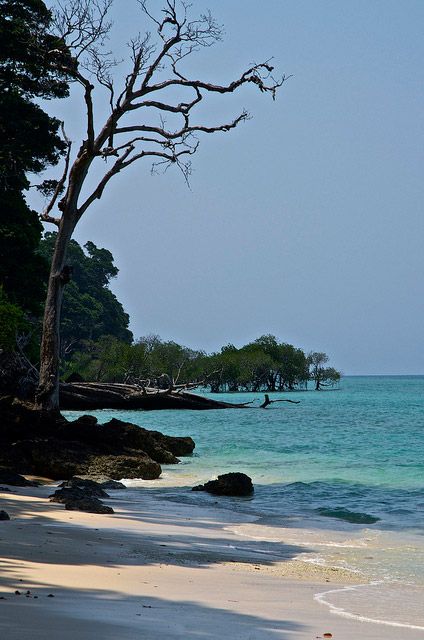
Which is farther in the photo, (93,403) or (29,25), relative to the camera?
(93,403)

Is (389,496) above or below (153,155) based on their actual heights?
below

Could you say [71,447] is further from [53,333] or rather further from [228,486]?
[53,333]

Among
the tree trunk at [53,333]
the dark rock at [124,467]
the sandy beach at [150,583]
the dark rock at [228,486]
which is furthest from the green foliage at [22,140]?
the sandy beach at [150,583]

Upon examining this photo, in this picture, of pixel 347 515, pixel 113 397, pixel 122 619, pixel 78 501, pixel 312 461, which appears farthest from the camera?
pixel 113 397

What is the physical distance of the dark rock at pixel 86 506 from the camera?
1162cm

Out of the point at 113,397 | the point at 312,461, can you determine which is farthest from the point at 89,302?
the point at 312,461

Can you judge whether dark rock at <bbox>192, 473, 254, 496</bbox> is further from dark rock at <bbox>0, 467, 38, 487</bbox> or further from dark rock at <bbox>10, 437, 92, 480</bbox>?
dark rock at <bbox>0, 467, 38, 487</bbox>

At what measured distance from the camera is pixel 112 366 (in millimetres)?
85312

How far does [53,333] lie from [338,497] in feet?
27.8

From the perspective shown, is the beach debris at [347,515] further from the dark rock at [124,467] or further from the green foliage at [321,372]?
the green foliage at [321,372]

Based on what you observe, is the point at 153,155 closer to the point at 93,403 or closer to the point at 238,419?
the point at 93,403

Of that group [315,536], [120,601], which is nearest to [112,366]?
[315,536]

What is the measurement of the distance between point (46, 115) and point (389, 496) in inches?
721

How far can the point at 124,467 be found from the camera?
18484mm
